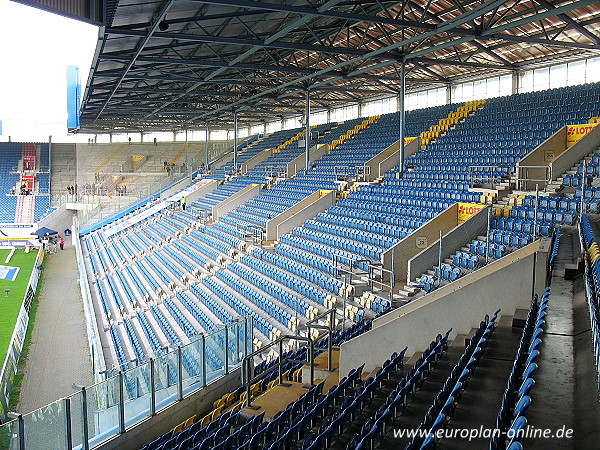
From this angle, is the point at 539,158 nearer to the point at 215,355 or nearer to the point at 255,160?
the point at 215,355

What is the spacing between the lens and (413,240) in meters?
12.8

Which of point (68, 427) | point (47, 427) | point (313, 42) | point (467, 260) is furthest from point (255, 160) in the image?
point (47, 427)

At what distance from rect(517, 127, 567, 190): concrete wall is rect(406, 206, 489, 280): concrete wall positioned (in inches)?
91.2

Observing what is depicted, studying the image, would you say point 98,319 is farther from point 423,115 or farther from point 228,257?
point 423,115

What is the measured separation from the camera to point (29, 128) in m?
48.8

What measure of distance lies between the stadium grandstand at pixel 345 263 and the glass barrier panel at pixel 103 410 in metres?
0.03

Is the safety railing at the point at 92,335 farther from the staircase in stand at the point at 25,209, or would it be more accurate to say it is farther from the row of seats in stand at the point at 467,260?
the staircase in stand at the point at 25,209

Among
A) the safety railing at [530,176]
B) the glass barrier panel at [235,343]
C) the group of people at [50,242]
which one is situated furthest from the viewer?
the group of people at [50,242]

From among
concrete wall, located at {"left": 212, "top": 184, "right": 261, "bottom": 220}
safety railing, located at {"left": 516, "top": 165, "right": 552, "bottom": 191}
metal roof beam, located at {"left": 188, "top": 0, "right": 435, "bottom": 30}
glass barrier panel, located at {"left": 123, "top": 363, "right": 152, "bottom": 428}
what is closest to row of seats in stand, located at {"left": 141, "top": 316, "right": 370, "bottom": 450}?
glass barrier panel, located at {"left": 123, "top": 363, "right": 152, "bottom": 428}

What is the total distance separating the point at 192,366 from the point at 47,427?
8.68 ft

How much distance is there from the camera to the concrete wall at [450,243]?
11.6 m

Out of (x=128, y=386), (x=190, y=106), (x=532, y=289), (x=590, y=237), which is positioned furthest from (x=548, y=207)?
(x=190, y=106)

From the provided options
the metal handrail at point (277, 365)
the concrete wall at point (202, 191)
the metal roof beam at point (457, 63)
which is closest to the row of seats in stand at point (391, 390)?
the metal handrail at point (277, 365)

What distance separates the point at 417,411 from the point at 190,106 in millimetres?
30233
